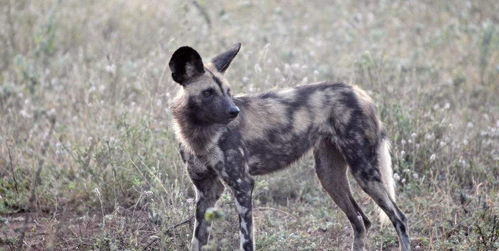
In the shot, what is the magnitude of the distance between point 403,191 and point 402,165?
19cm

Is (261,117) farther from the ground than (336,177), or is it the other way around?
(261,117)

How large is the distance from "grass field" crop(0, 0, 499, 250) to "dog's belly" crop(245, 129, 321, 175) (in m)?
0.27

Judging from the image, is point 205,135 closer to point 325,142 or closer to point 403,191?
point 325,142

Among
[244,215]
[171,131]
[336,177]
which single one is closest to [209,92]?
[244,215]

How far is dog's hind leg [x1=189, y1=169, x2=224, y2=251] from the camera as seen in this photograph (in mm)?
4012

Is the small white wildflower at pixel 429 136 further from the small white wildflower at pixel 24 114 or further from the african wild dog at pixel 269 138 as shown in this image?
the small white wildflower at pixel 24 114

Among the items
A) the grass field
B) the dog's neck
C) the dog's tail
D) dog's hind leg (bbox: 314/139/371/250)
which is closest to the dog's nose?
the dog's neck

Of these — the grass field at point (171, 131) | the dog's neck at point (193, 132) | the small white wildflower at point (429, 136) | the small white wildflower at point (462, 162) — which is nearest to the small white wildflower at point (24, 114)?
the grass field at point (171, 131)

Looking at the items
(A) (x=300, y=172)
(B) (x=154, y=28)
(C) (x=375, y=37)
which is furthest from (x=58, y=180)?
(C) (x=375, y=37)

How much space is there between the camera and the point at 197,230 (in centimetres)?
402

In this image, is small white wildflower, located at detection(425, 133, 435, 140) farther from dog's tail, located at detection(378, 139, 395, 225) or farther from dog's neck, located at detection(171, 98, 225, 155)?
dog's neck, located at detection(171, 98, 225, 155)

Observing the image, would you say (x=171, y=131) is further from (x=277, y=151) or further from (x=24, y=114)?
(x=24, y=114)

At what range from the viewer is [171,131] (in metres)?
5.03

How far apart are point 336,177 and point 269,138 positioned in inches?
21.0
